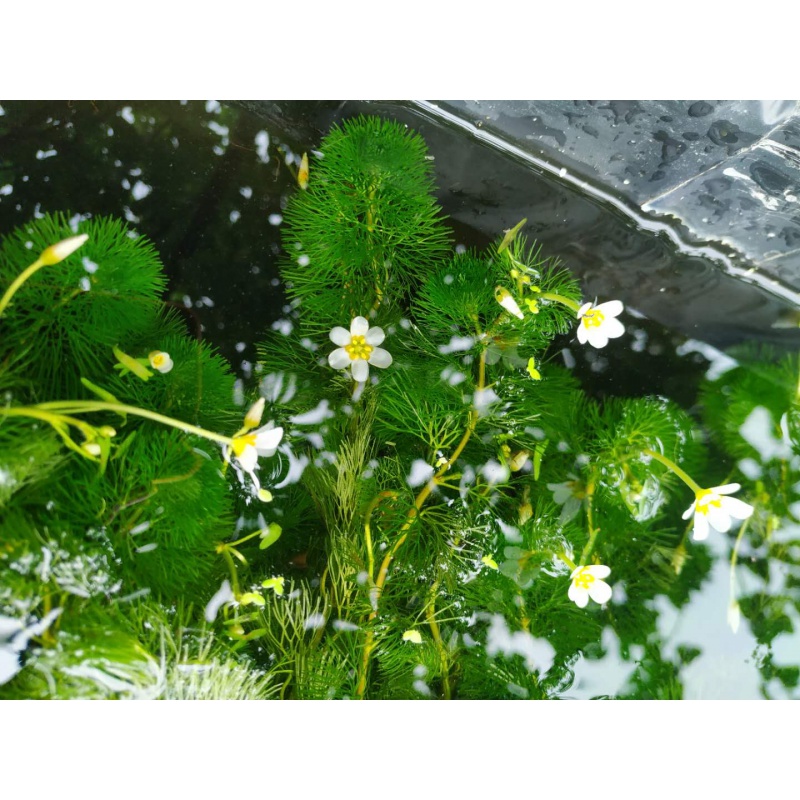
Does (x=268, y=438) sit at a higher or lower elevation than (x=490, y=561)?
higher

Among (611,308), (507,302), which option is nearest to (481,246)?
(507,302)

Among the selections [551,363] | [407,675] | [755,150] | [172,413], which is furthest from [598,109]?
[407,675]

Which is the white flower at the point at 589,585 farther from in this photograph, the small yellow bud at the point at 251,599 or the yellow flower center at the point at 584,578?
the small yellow bud at the point at 251,599

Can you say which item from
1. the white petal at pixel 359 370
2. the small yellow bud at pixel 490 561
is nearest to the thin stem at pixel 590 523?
the small yellow bud at pixel 490 561

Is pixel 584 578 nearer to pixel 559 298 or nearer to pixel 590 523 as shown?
pixel 590 523

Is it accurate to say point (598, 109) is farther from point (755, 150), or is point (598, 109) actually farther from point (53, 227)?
point (53, 227)
